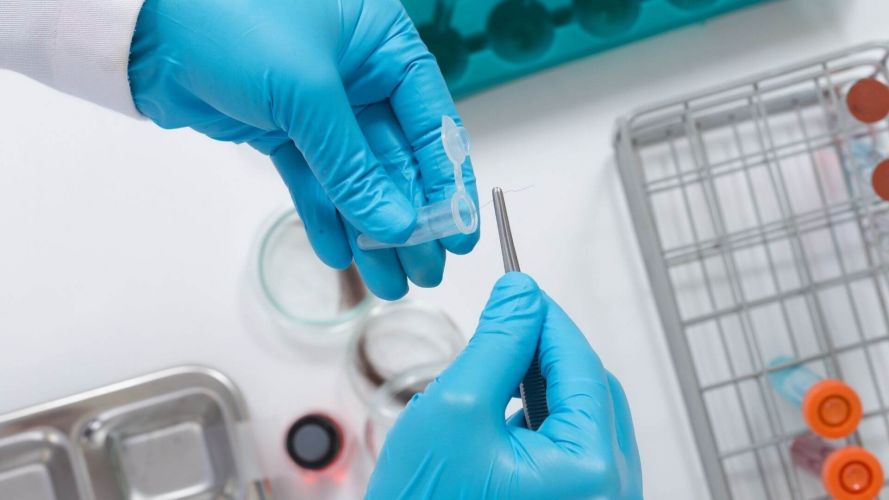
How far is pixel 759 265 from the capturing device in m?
0.90

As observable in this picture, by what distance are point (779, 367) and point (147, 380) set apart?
708 mm

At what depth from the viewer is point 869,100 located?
763mm

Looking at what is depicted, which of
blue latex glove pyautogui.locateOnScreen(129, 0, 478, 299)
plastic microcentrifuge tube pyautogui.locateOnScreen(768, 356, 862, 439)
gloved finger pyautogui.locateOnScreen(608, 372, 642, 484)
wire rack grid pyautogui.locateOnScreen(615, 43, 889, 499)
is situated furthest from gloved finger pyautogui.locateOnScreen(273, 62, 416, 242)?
plastic microcentrifuge tube pyautogui.locateOnScreen(768, 356, 862, 439)

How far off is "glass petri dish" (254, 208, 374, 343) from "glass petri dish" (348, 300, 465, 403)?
2 cm

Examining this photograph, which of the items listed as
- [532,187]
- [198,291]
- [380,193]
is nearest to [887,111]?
[532,187]

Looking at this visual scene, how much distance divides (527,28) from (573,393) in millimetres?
494

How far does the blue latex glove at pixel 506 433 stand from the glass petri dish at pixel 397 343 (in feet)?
0.99

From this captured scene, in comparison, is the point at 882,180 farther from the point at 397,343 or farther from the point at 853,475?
the point at 397,343

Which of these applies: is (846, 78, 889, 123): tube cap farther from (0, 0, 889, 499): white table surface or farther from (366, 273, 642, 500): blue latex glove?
(366, 273, 642, 500): blue latex glove

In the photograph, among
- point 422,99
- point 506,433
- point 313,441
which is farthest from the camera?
point 313,441

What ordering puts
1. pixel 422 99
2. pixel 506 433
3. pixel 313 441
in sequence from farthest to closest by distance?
pixel 313 441, pixel 422 99, pixel 506 433

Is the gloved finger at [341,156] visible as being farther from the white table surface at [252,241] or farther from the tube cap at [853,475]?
the tube cap at [853,475]

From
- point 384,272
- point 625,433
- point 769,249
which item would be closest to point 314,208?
point 384,272

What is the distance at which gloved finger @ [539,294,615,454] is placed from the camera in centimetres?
56
